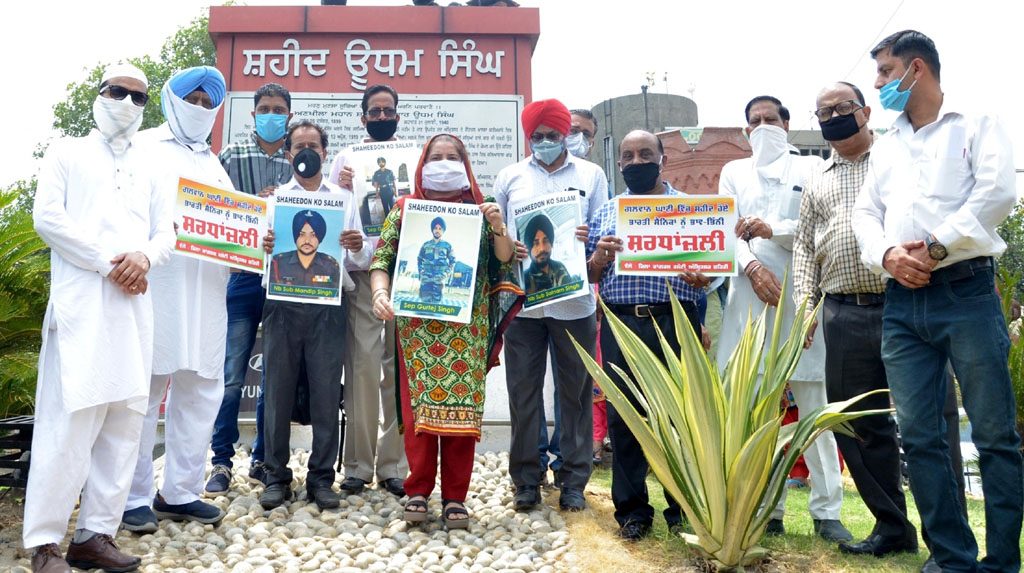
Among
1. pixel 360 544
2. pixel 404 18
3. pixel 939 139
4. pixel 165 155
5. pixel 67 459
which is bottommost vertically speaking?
pixel 360 544

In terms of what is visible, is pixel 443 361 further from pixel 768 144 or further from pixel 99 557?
pixel 768 144

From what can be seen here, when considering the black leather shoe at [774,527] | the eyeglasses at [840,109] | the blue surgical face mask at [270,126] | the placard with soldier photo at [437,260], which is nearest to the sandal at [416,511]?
the placard with soldier photo at [437,260]

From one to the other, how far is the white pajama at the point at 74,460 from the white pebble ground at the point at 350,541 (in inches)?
10.6

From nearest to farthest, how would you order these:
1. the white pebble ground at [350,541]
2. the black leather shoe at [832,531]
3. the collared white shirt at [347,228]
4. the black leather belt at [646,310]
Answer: the white pebble ground at [350,541], the black leather shoe at [832,531], the black leather belt at [646,310], the collared white shirt at [347,228]

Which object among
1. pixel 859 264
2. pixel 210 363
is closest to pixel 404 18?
pixel 210 363

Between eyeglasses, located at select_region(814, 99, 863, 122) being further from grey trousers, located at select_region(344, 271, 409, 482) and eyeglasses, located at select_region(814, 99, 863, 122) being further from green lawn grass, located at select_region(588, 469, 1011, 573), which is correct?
grey trousers, located at select_region(344, 271, 409, 482)

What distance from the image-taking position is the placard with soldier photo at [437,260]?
155 inches

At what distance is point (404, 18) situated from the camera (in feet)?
A: 26.5

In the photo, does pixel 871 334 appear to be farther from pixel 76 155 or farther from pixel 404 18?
pixel 404 18

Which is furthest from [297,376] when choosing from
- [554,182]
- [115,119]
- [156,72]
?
[156,72]

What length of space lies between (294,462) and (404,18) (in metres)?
4.41

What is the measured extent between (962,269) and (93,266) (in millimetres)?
3313

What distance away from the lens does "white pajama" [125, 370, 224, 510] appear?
403 cm

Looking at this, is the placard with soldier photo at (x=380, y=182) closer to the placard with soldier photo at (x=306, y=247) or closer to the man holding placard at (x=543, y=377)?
the placard with soldier photo at (x=306, y=247)
